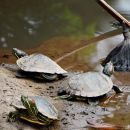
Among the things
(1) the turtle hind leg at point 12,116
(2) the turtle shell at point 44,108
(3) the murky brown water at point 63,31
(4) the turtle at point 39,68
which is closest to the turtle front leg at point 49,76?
(4) the turtle at point 39,68

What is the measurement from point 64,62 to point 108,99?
1.49 m

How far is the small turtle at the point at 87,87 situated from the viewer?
502 cm

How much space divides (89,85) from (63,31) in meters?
3.17

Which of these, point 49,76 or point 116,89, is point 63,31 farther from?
point 116,89

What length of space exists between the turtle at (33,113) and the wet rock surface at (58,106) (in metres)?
0.07

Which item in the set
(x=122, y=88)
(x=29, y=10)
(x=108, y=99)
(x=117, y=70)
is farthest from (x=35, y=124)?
(x=29, y=10)

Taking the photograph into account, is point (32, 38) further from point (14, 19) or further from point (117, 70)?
point (117, 70)

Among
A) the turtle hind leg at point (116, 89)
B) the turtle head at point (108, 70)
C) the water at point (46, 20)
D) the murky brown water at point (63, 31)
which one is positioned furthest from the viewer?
the water at point (46, 20)

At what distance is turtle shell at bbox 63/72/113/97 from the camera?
502cm

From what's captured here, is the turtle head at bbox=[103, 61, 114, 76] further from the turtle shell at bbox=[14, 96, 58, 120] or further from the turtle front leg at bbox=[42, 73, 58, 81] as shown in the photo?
the turtle shell at bbox=[14, 96, 58, 120]

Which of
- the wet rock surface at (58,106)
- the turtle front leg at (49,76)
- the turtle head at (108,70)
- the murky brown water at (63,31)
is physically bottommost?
the wet rock surface at (58,106)

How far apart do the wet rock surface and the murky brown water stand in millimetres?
34

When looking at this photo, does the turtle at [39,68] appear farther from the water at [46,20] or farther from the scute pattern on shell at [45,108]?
the water at [46,20]

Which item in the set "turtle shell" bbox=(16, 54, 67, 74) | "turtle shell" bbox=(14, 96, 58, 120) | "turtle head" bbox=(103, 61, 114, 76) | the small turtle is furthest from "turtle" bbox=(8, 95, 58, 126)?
"turtle head" bbox=(103, 61, 114, 76)
